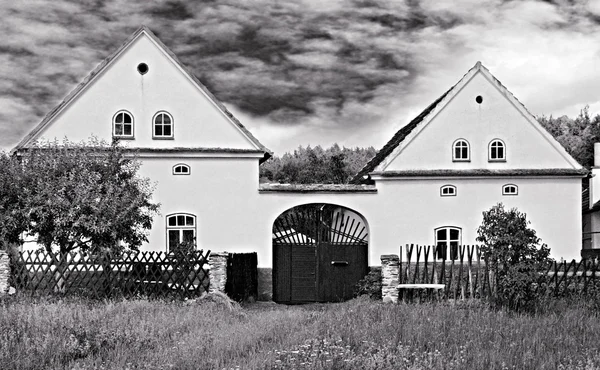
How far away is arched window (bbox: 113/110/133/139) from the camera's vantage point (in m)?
25.5

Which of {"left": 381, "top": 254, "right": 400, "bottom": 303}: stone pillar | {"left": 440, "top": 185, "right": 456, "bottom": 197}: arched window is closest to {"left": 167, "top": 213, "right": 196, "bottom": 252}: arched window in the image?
{"left": 381, "top": 254, "right": 400, "bottom": 303}: stone pillar

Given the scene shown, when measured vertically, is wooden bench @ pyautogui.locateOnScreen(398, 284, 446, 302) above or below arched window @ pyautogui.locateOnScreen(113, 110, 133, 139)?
below

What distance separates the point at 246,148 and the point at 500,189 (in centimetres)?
980

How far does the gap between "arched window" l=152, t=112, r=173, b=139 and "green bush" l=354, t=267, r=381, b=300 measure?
8.77m

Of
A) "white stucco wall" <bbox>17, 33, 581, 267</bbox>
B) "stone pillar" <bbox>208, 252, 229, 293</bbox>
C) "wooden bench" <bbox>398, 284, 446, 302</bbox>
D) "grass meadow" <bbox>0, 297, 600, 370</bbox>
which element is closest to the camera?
"grass meadow" <bbox>0, 297, 600, 370</bbox>

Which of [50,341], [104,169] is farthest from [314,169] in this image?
[50,341]

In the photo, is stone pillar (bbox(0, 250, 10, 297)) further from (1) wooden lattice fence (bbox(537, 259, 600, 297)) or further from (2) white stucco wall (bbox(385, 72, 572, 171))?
(1) wooden lattice fence (bbox(537, 259, 600, 297))

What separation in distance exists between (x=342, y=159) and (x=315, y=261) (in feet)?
127

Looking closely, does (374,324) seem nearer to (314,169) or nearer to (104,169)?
(104,169)

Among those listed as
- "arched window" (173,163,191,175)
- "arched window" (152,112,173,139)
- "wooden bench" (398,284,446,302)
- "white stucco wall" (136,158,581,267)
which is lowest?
"wooden bench" (398,284,446,302)

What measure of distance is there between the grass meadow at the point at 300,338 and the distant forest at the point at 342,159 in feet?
124

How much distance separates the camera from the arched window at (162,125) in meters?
25.7

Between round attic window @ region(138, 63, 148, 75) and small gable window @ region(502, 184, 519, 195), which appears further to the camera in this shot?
small gable window @ region(502, 184, 519, 195)

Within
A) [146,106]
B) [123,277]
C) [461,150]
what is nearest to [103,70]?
[146,106]
